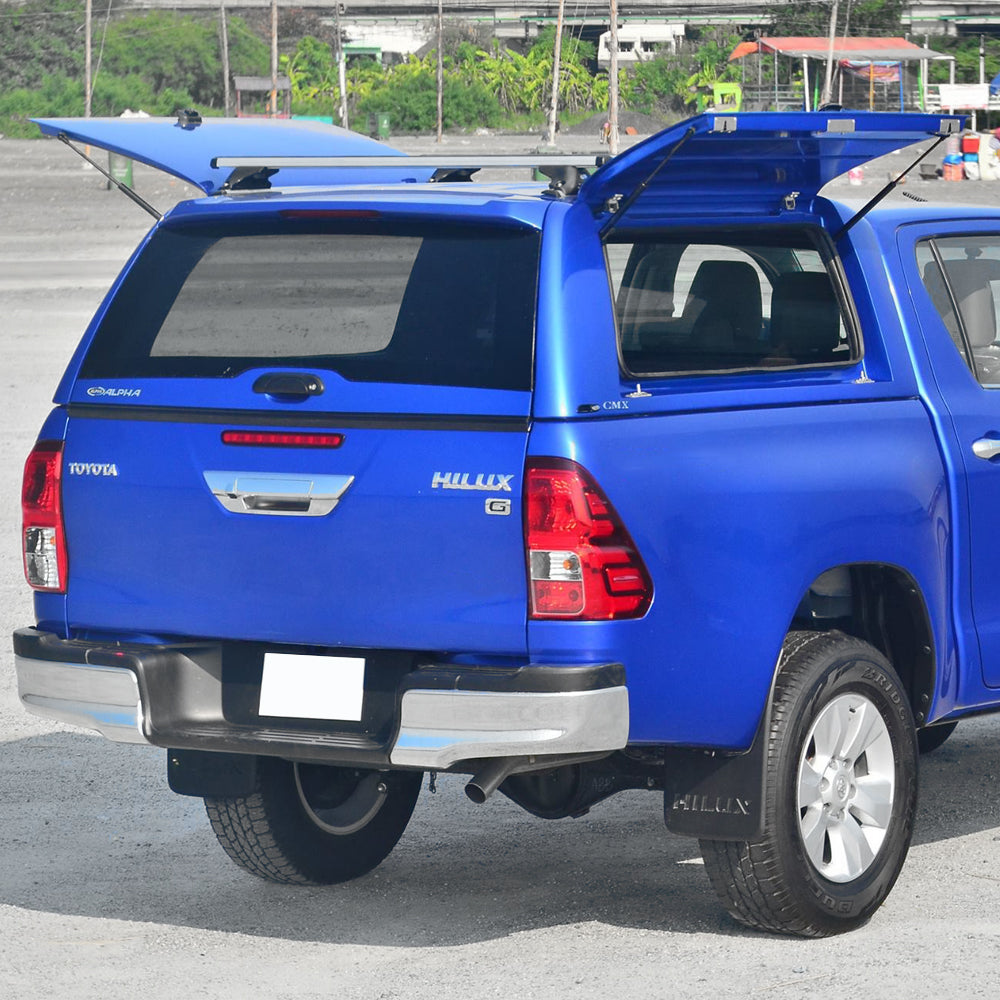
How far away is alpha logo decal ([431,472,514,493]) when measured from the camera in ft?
14.5

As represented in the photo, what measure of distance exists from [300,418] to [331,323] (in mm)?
873

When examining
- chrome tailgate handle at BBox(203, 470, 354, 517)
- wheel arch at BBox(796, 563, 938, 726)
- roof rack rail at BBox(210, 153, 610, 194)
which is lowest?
wheel arch at BBox(796, 563, 938, 726)

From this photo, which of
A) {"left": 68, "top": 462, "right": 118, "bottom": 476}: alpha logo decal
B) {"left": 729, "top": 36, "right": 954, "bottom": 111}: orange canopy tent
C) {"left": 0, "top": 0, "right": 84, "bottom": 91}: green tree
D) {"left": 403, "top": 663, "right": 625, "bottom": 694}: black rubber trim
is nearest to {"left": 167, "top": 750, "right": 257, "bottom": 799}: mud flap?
{"left": 68, "top": 462, "right": 118, "bottom": 476}: alpha logo decal

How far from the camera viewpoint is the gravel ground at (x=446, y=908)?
4.77 meters

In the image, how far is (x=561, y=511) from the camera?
14.4ft

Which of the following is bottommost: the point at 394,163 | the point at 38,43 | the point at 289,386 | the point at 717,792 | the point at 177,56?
the point at 717,792

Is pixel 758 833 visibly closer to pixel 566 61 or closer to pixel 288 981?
pixel 288 981

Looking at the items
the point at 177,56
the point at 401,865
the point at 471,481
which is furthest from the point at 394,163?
the point at 177,56

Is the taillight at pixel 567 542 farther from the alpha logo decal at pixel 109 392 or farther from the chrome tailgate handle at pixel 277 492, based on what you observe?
the alpha logo decal at pixel 109 392

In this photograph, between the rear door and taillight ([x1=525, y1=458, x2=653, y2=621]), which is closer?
taillight ([x1=525, y1=458, x2=653, y2=621])

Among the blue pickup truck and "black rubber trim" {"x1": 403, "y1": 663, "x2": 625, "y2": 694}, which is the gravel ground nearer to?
the blue pickup truck

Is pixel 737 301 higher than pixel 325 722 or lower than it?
higher

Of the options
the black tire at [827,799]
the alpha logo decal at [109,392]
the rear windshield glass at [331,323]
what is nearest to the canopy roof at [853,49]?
the black tire at [827,799]

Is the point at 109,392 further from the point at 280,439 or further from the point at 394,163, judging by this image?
the point at 394,163
